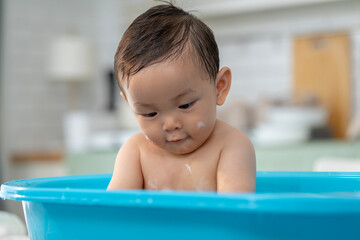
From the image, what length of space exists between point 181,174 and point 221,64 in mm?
2836

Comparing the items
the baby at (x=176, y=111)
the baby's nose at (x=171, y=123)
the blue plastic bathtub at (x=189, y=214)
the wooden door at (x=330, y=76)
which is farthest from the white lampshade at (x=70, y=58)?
the blue plastic bathtub at (x=189, y=214)

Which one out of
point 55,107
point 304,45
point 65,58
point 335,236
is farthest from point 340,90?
point 335,236

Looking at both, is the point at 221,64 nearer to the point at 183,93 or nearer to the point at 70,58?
the point at 70,58

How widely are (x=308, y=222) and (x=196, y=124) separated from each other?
0.25 m

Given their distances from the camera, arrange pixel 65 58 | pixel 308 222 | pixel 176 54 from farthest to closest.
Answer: pixel 65 58, pixel 176 54, pixel 308 222

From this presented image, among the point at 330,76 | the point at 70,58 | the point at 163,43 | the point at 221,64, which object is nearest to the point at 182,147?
the point at 163,43

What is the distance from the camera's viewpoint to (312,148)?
6.55 ft

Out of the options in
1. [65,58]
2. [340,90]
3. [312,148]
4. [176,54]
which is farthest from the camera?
[65,58]

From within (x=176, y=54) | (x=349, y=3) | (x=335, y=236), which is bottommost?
(x=335, y=236)

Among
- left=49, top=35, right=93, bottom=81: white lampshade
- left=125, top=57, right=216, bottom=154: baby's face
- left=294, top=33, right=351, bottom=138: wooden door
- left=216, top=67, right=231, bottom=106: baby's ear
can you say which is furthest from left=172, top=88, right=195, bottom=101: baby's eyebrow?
left=49, top=35, right=93, bottom=81: white lampshade

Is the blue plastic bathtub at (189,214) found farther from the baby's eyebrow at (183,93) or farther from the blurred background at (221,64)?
the blurred background at (221,64)

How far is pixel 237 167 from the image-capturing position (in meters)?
0.60

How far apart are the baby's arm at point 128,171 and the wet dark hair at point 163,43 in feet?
0.37

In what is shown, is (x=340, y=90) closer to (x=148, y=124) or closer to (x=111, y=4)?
(x=111, y=4)
